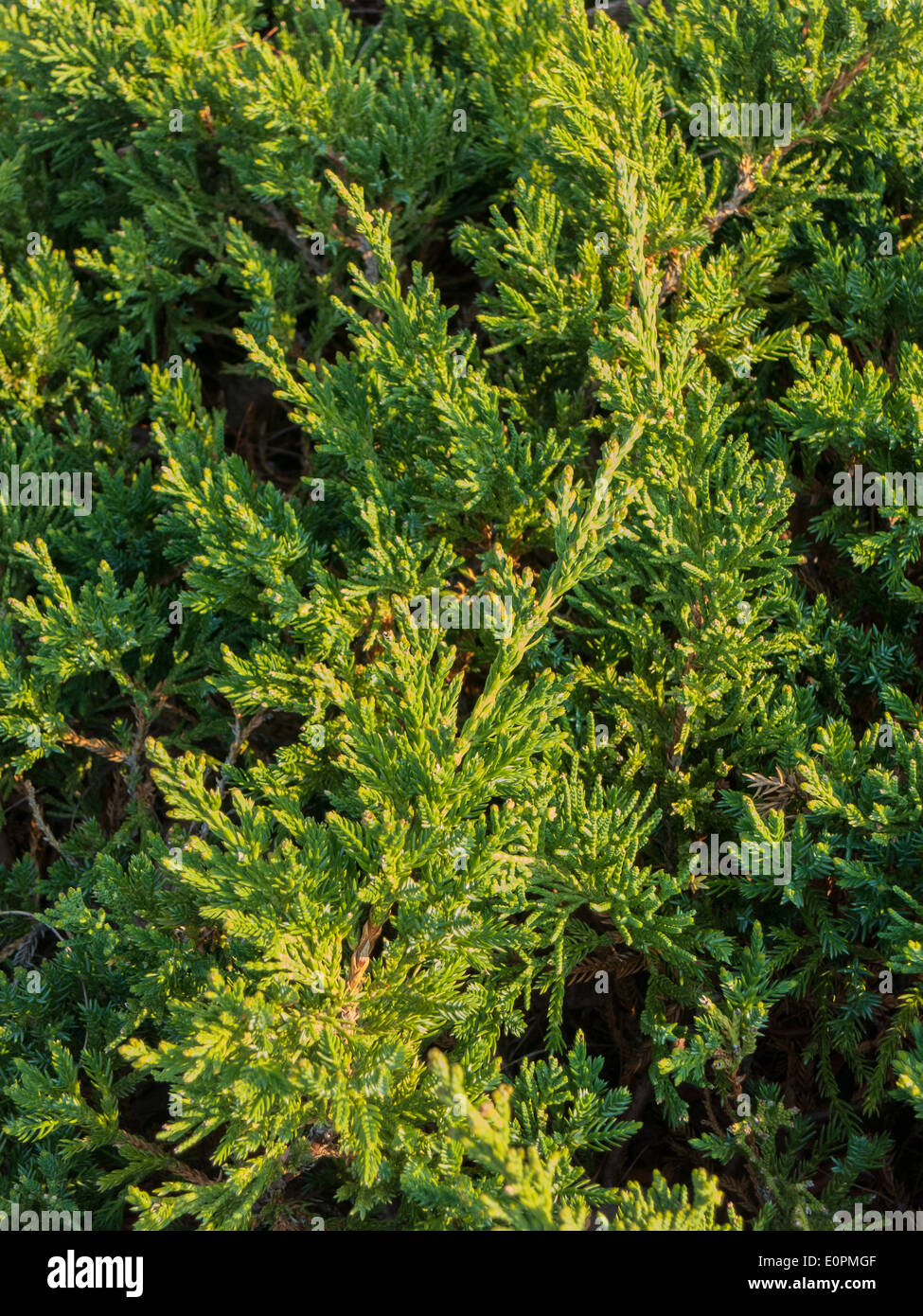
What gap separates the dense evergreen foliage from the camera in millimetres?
2322

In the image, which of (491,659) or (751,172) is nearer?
(491,659)

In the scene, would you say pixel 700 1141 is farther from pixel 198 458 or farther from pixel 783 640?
pixel 198 458

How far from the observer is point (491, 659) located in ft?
9.60

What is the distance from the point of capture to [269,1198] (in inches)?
98.0

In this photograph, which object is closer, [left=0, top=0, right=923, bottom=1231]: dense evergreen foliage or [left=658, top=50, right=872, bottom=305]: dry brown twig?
[left=0, top=0, right=923, bottom=1231]: dense evergreen foliage

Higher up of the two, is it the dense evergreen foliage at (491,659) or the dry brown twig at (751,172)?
the dry brown twig at (751,172)

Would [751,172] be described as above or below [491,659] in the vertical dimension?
above

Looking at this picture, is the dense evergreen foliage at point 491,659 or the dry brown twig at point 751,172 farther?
the dry brown twig at point 751,172

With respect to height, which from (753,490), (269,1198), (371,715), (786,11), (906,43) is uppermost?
(786,11)

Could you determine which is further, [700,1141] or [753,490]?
[753,490]

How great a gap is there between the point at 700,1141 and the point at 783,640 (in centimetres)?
131

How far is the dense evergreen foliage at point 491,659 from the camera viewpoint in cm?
232

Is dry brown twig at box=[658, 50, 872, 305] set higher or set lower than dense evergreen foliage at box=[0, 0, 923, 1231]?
higher
